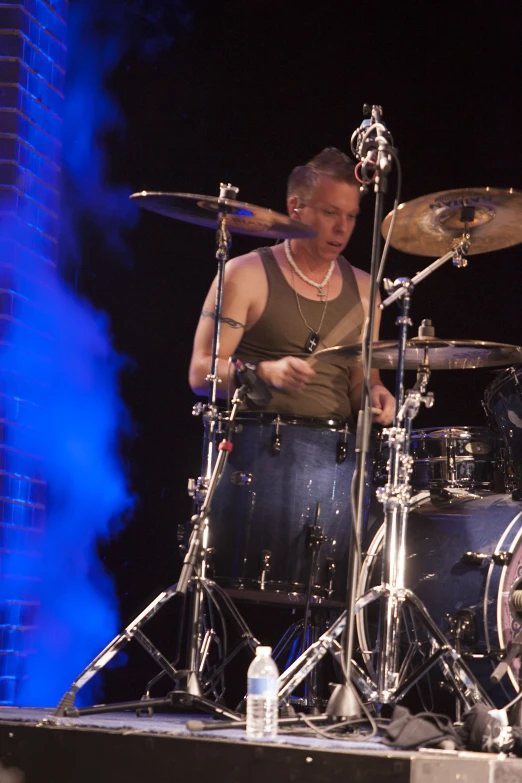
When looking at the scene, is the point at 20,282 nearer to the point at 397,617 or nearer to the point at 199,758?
the point at 397,617

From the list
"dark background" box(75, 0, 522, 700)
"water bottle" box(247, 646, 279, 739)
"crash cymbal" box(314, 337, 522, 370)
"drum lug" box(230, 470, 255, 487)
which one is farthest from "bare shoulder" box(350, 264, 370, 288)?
"water bottle" box(247, 646, 279, 739)

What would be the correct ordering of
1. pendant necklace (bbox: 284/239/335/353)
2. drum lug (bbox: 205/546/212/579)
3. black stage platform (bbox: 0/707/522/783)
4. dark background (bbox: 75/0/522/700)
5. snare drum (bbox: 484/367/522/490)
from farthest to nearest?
dark background (bbox: 75/0/522/700) < pendant necklace (bbox: 284/239/335/353) < snare drum (bbox: 484/367/522/490) < drum lug (bbox: 205/546/212/579) < black stage platform (bbox: 0/707/522/783)

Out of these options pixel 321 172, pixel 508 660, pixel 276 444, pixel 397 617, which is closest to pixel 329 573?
pixel 397 617

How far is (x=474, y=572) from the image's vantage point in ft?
12.8

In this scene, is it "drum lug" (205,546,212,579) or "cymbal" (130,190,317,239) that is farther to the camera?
"drum lug" (205,546,212,579)

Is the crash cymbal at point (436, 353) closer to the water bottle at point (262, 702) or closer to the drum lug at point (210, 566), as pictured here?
the drum lug at point (210, 566)

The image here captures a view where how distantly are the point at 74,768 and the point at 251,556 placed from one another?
122 cm

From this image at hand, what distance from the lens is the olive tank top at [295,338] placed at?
14.1 feet

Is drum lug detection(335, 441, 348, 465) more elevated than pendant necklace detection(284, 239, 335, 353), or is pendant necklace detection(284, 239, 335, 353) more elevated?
pendant necklace detection(284, 239, 335, 353)

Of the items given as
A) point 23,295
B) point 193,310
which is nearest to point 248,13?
point 193,310

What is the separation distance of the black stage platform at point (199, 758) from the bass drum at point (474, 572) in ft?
4.09

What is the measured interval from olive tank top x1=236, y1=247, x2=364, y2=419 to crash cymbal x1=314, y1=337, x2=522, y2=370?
303 millimetres

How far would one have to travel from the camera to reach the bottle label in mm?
2752

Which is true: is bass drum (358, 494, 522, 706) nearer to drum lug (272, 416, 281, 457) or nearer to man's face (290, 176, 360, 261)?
drum lug (272, 416, 281, 457)
